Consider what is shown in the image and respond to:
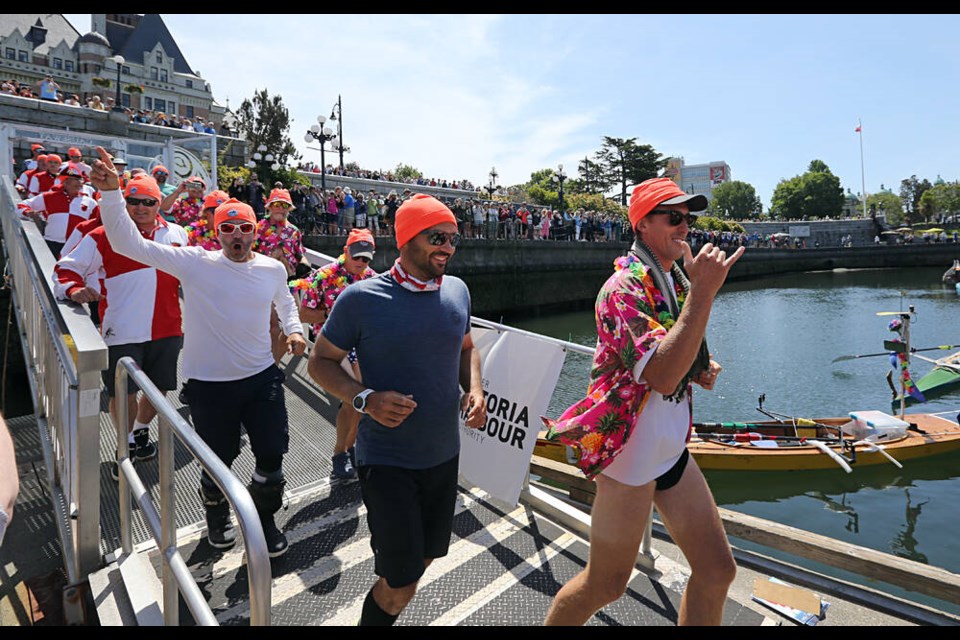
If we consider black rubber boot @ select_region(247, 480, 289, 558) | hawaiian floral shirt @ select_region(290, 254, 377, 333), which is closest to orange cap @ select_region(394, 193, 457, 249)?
black rubber boot @ select_region(247, 480, 289, 558)

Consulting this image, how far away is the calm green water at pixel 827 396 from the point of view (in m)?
9.43

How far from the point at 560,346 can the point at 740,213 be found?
455ft

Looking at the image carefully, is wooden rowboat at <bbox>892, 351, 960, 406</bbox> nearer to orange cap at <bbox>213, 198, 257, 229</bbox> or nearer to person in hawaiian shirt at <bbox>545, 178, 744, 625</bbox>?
person in hawaiian shirt at <bbox>545, 178, 744, 625</bbox>

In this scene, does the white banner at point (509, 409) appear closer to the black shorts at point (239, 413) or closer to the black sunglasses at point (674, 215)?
the black shorts at point (239, 413)

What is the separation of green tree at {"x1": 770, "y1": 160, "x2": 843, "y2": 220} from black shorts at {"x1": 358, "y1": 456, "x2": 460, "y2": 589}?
410ft

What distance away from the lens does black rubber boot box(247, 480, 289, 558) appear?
3459 millimetres

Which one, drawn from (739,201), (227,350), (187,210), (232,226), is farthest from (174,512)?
(739,201)

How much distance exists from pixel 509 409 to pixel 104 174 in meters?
2.81

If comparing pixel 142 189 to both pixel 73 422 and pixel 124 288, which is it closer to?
pixel 124 288

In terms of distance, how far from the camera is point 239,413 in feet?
11.5

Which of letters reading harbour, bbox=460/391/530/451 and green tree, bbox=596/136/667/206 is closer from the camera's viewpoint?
letters reading harbour, bbox=460/391/530/451

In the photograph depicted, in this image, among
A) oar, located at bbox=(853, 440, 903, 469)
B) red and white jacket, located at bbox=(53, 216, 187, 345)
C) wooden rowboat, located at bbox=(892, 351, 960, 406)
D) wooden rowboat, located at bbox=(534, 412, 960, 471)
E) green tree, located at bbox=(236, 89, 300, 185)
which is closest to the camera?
red and white jacket, located at bbox=(53, 216, 187, 345)

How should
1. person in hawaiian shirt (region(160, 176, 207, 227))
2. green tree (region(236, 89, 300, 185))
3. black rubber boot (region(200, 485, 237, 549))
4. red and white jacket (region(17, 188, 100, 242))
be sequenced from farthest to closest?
green tree (region(236, 89, 300, 185)) → person in hawaiian shirt (region(160, 176, 207, 227)) → red and white jacket (region(17, 188, 100, 242)) → black rubber boot (region(200, 485, 237, 549))

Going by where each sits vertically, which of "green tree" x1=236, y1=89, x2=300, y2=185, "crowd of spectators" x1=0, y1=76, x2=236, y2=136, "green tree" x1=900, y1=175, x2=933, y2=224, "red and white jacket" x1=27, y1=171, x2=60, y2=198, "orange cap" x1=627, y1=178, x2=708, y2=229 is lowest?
"orange cap" x1=627, y1=178, x2=708, y2=229
